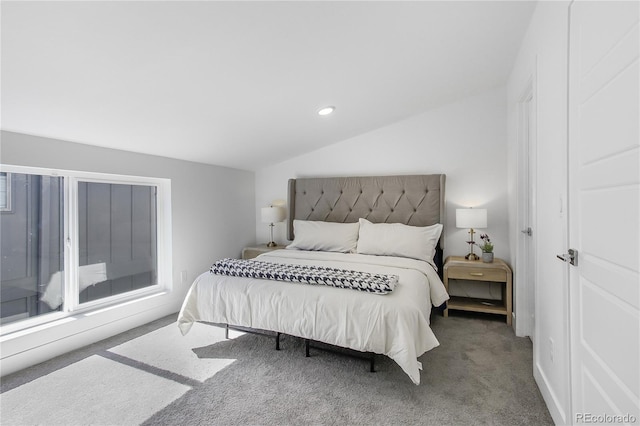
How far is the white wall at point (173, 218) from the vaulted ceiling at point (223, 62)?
148 millimetres

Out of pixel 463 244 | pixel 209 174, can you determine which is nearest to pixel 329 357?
pixel 463 244

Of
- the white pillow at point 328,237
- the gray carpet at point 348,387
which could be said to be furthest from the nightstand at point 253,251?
the gray carpet at point 348,387

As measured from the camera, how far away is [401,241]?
320cm

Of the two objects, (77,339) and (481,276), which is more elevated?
(481,276)

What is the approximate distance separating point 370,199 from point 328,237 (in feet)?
2.45

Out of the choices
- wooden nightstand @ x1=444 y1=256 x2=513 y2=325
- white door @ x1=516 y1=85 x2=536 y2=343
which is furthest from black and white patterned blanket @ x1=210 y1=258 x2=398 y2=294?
white door @ x1=516 y1=85 x2=536 y2=343

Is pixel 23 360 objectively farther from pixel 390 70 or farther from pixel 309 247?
pixel 390 70

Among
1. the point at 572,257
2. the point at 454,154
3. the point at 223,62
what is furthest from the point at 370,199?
the point at 572,257

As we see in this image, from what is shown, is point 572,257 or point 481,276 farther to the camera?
point 481,276

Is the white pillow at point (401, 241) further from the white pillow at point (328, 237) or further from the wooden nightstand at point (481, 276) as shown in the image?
the wooden nightstand at point (481, 276)

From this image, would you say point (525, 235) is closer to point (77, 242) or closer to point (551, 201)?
point (551, 201)

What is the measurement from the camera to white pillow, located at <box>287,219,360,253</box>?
3.50 meters

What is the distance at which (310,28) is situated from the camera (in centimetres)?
178

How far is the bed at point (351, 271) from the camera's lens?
190 cm
